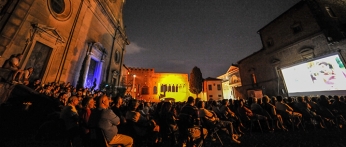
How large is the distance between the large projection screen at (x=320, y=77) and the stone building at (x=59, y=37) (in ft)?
72.2

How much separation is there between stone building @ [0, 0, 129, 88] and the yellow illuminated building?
18831 mm

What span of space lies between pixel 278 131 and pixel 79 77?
1579 cm

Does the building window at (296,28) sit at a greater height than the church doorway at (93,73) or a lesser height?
greater

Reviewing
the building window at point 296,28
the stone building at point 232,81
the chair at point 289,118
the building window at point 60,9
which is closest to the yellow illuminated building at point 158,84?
the stone building at point 232,81

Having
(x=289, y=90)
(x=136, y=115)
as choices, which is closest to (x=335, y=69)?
(x=289, y=90)

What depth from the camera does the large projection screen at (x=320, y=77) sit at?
1048cm

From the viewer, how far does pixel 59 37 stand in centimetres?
974

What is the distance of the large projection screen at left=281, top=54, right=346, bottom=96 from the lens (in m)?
10.5

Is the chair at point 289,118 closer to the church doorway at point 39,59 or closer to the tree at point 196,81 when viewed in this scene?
the church doorway at point 39,59

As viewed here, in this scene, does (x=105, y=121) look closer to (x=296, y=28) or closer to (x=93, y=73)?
(x=93, y=73)

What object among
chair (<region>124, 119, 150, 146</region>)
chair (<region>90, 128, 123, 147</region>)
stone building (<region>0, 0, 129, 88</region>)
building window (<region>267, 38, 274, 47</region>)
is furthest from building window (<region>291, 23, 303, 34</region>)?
stone building (<region>0, 0, 129, 88</region>)

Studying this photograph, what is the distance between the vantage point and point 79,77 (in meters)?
12.3

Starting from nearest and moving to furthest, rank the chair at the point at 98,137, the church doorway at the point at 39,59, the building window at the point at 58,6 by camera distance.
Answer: the chair at the point at 98,137 → the church doorway at the point at 39,59 → the building window at the point at 58,6

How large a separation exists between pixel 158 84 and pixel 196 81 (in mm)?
11400
